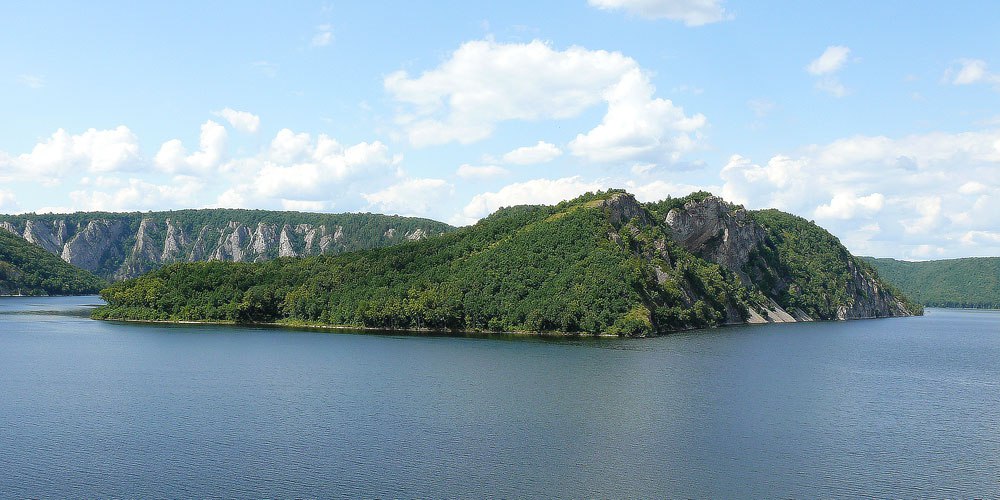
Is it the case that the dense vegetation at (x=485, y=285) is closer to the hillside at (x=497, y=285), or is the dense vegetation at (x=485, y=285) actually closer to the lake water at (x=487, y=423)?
the hillside at (x=497, y=285)

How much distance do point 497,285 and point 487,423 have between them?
8240 centimetres

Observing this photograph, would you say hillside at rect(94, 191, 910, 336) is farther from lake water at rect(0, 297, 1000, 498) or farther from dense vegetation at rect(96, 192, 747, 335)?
lake water at rect(0, 297, 1000, 498)

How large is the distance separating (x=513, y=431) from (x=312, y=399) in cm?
1950

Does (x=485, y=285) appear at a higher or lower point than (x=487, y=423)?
higher

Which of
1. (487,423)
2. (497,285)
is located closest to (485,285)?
(497,285)

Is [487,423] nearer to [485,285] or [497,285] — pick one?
[497,285]

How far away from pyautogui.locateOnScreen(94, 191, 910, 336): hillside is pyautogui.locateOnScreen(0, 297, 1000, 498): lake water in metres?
30.7

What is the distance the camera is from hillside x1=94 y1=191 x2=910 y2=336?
129 meters

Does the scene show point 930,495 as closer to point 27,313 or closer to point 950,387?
point 950,387

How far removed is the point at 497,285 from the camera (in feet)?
445

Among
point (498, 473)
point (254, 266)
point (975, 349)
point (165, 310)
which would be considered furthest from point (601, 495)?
point (254, 266)

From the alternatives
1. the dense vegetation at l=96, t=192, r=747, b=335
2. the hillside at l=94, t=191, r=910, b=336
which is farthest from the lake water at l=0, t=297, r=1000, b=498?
the dense vegetation at l=96, t=192, r=747, b=335

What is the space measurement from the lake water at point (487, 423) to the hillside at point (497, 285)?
101 ft

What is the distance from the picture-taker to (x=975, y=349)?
118m
